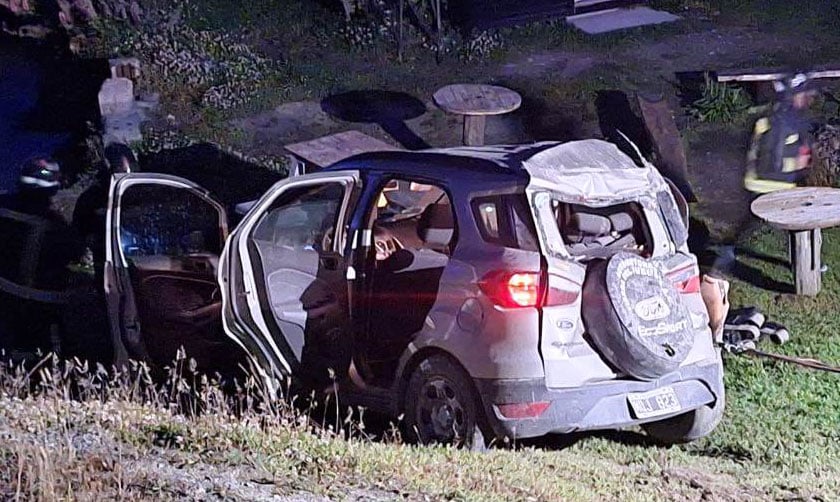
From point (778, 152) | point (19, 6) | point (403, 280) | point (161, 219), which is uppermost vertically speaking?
point (19, 6)

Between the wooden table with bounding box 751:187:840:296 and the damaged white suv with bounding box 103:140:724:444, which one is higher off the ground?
the damaged white suv with bounding box 103:140:724:444

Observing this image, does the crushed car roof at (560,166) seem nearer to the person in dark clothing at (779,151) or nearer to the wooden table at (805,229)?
the wooden table at (805,229)

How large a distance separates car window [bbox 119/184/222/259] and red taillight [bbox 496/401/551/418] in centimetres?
414

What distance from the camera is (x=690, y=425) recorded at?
271 inches

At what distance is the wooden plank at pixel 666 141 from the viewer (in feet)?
39.3

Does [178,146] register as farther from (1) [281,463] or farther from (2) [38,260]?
(1) [281,463]

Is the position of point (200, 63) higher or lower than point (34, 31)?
lower

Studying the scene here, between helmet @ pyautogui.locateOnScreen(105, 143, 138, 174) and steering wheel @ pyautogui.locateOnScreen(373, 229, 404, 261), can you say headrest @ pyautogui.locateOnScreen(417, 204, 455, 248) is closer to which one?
steering wheel @ pyautogui.locateOnScreen(373, 229, 404, 261)

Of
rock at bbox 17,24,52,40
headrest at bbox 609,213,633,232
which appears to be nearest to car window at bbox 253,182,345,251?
headrest at bbox 609,213,633,232

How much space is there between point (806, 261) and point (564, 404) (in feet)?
13.8

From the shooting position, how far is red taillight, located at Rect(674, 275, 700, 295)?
662 cm

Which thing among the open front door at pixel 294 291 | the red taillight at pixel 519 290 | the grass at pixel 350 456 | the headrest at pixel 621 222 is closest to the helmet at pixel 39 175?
the grass at pixel 350 456

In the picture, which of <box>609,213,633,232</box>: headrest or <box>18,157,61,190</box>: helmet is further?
<box>18,157,61,190</box>: helmet

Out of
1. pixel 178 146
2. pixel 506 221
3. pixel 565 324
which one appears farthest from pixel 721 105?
pixel 565 324
